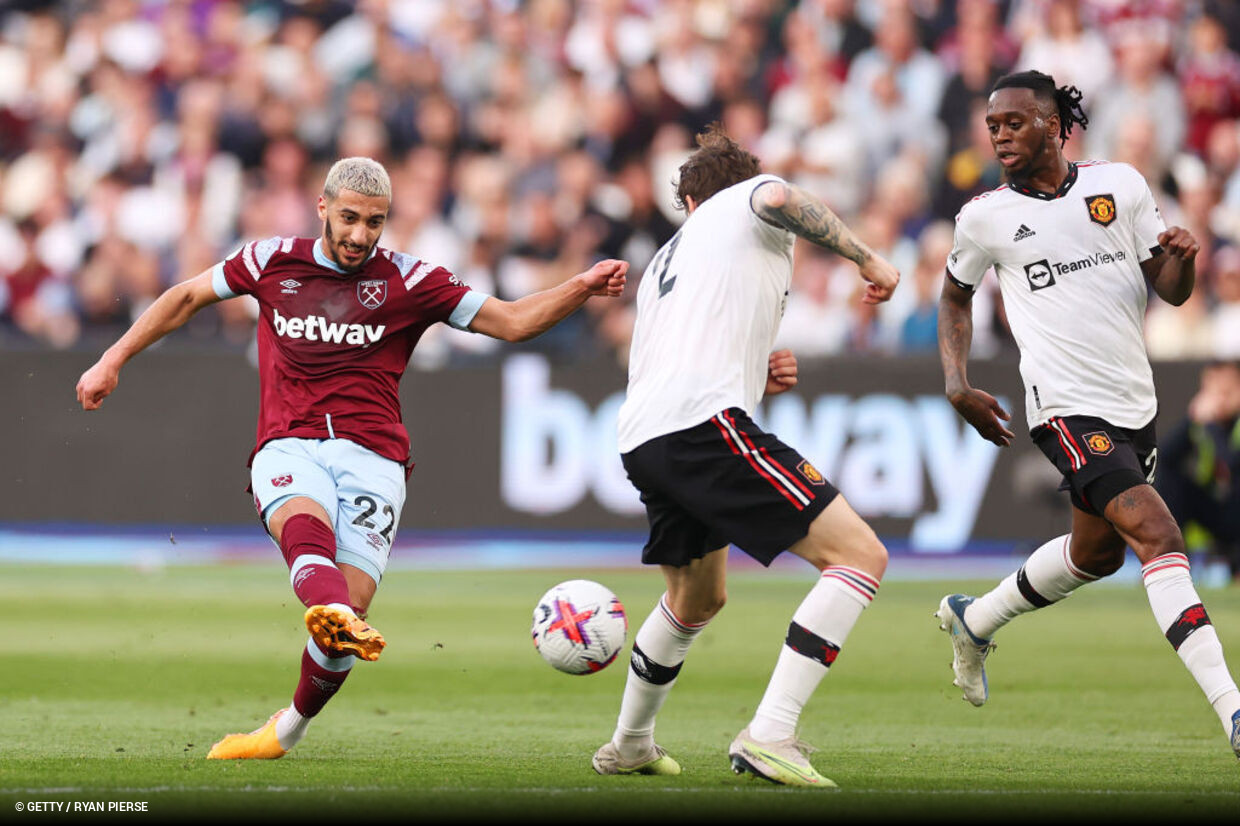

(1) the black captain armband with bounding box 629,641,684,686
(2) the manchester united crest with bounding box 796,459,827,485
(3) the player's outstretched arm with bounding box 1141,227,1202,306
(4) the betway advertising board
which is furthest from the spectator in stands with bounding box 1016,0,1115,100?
(2) the manchester united crest with bounding box 796,459,827,485

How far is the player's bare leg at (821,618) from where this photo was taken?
243 inches

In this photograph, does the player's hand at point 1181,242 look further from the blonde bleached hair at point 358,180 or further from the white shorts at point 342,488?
the white shorts at point 342,488

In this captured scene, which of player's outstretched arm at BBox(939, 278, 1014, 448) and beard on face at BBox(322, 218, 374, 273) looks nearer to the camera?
beard on face at BBox(322, 218, 374, 273)

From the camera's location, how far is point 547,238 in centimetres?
1784

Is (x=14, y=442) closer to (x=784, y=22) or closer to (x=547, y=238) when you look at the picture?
(x=547, y=238)

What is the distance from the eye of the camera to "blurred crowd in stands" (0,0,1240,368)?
17.7 meters

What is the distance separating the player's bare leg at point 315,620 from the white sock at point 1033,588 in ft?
9.28

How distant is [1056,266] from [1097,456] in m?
0.83

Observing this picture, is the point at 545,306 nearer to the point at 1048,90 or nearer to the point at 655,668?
the point at 655,668

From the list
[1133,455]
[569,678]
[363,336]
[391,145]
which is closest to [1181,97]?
[391,145]

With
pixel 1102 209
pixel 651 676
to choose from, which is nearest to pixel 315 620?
pixel 651 676

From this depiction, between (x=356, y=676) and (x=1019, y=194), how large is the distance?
16.2 ft

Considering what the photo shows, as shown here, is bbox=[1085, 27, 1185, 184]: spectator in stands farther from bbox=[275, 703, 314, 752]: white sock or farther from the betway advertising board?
bbox=[275, 703, 314, 752]: white sock

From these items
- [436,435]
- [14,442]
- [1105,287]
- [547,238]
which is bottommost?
[14,442]
